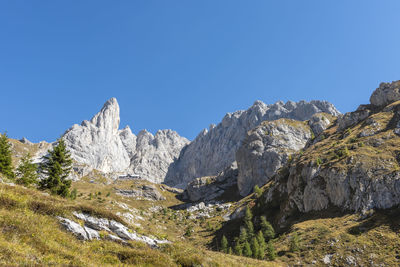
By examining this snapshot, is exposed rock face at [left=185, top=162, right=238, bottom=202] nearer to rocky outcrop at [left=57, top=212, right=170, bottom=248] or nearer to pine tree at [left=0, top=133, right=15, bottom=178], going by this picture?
pine tree at [left=0, top=133, right=15, bottom=178]

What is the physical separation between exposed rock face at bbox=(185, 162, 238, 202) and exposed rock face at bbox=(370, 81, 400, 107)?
324 ft

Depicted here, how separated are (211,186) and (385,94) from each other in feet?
385

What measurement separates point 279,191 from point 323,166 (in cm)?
2067

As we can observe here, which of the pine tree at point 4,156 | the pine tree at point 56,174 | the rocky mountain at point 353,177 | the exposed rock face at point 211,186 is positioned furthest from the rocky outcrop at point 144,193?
the pine tree at point 56,174

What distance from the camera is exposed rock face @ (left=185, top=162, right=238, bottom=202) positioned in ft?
529

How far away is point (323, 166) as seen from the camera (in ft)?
211

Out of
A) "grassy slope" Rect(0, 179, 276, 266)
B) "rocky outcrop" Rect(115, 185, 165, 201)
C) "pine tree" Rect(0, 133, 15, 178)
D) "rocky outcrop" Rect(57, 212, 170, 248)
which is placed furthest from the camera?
"rocky outcrop" Rect(115, 185, 165, 201)

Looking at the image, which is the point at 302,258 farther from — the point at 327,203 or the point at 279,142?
the point at 279,142

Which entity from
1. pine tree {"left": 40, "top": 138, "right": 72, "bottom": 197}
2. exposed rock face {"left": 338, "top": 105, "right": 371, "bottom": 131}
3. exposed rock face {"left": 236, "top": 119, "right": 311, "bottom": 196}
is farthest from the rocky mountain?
exposed rock face {"left": 236, "top": 119, "right": 311, "bottom": 196}

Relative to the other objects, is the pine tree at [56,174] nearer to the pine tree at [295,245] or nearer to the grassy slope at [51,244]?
the grassy slope at [51,244]

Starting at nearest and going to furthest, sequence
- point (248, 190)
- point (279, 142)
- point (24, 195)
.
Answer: point (24, 195)
point (248, 190)
point (279, 142)

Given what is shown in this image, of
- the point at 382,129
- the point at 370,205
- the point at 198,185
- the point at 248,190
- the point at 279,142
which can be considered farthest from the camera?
the point at 198,185

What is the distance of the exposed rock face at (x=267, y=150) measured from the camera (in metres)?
141

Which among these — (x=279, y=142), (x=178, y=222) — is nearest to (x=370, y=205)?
(x=178, y=222)
